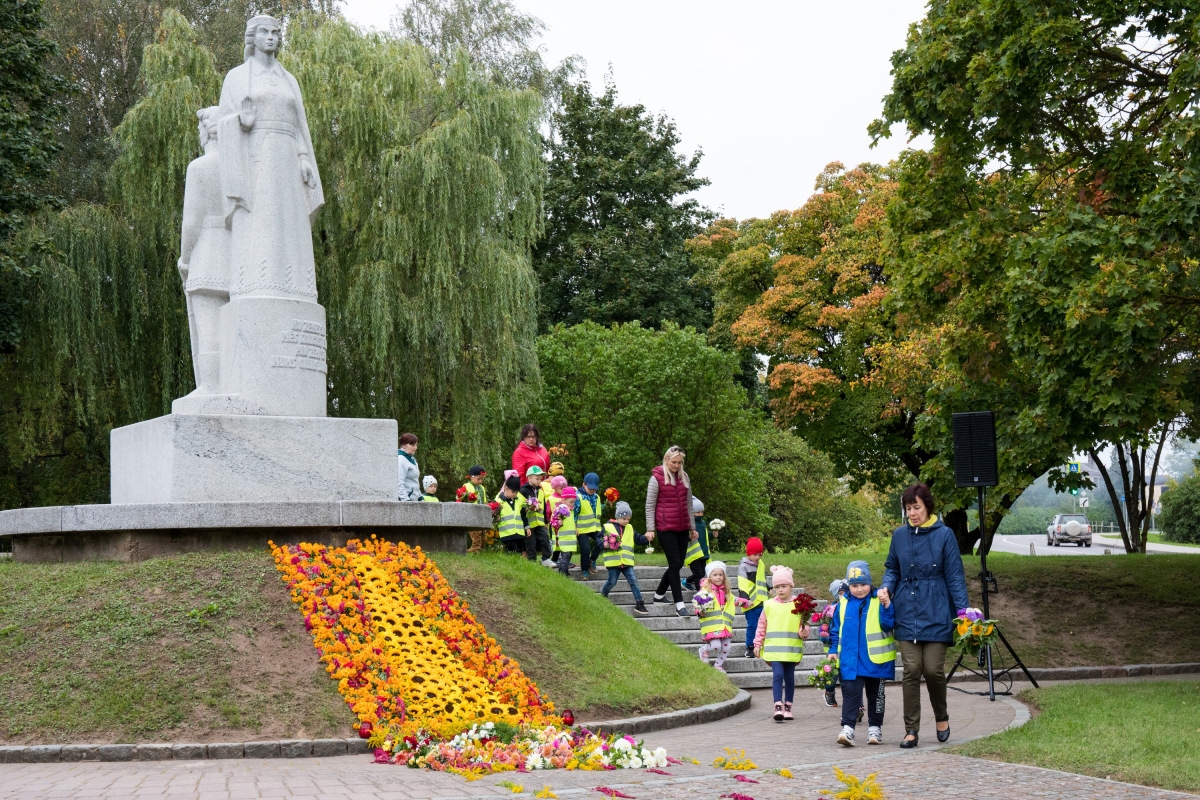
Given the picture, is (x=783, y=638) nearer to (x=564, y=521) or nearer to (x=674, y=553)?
(x=674, y=553)

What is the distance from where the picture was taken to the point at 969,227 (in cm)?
1550

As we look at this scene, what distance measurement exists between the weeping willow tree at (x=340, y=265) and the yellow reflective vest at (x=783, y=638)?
12093 millimetres

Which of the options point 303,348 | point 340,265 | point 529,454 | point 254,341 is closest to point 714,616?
point 529,454

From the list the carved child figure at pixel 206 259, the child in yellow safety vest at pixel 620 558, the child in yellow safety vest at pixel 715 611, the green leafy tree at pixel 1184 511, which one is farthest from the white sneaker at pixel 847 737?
the green leafy tree at pixel 1184 511

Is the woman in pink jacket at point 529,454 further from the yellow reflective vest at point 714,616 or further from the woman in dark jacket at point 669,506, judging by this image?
the yellow reflective vest at point 714,616

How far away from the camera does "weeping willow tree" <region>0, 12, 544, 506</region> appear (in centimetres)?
2138

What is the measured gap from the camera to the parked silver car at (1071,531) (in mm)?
70000

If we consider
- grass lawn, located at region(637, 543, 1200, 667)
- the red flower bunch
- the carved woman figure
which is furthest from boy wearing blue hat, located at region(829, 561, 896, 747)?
grass lawn, located at region(637, 543, 1200, 667)

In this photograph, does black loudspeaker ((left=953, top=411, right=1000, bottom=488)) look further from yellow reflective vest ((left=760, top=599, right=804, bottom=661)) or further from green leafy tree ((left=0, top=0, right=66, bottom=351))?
green leafy tree ((left=0, top=0, right=66, bottom=351))

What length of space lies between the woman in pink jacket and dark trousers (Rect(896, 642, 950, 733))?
7741mm

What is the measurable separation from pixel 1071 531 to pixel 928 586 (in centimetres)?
6567

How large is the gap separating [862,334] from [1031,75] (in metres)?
14.9

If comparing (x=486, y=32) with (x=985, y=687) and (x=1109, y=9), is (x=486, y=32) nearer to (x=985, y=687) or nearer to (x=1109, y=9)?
(x=1109, y=9)

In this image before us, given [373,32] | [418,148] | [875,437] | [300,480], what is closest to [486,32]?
[373,32]
